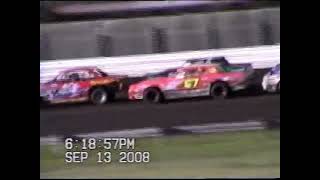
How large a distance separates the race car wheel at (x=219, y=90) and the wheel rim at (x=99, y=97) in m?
1.04

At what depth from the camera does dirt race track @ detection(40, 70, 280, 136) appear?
577cm

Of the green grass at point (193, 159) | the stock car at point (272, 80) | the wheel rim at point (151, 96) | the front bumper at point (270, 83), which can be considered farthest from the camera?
the wheel rim at point (151, 96)

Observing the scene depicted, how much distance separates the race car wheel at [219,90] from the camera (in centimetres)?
598

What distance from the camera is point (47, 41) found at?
5699 mm

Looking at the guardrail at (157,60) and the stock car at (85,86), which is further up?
the guardrail at (157,60)

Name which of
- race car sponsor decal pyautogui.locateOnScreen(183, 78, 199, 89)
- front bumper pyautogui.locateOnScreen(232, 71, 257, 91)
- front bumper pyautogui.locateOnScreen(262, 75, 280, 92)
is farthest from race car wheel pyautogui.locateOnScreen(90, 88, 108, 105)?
front bumper pyautogui.locateOnScreen(262, 75, 280, 92)

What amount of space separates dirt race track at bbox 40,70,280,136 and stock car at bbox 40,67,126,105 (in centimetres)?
8

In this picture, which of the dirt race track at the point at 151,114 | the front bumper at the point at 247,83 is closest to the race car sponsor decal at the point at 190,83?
the dirt race track at the point at 151,114

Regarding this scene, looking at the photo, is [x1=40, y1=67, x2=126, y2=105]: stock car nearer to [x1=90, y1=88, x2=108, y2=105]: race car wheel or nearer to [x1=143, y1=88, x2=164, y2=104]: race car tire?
[x1=90, y1=88, x2=108, y2=105]: race car wheel

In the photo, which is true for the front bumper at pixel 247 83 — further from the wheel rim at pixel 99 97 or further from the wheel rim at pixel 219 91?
the wheel rim at pixel 99 97

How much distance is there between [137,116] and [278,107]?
1317 mm

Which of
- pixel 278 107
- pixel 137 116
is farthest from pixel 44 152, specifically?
pixel 278 107
